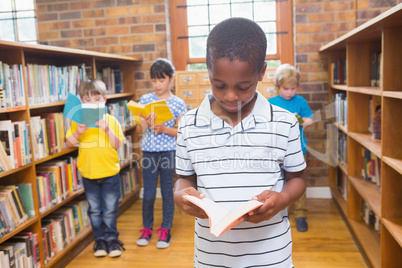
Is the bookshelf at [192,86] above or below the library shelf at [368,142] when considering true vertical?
above

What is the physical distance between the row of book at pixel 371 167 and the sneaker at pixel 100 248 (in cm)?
196

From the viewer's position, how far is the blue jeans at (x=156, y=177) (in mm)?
2830

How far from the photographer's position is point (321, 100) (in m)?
3.75

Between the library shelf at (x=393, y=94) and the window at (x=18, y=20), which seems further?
the window at (x=18, y=20)

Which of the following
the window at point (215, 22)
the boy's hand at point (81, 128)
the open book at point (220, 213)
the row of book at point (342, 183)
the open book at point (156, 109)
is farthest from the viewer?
the window at point (215, 22)

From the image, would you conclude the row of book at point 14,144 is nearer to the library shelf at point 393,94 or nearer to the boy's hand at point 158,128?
the boy's hand at point 158,128

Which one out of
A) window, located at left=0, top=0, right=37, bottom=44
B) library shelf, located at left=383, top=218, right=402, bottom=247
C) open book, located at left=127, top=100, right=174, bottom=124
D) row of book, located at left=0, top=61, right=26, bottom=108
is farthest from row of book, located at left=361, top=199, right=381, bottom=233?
window, located at left=0, top=0, right=37, bottom=44

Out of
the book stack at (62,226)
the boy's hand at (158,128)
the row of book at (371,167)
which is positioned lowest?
the book stack at (62,226)

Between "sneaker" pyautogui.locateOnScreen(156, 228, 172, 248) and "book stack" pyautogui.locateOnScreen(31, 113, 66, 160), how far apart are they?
37.5 inches

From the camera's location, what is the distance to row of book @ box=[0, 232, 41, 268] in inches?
80.1

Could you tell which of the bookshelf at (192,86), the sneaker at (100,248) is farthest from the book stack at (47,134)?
the bookshelf at (192,86)

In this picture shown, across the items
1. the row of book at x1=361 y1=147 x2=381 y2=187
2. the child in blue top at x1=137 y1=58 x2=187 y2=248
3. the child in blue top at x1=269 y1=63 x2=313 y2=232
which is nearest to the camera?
the row of book at x1=361 y1=147 x2=381 y2=187

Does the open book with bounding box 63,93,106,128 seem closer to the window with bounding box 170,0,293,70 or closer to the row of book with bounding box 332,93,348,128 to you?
the window with bounding box 170,0,293,70

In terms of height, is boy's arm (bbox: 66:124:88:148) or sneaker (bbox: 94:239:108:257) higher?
boy's arm (bbox: 66:124:88:148)
